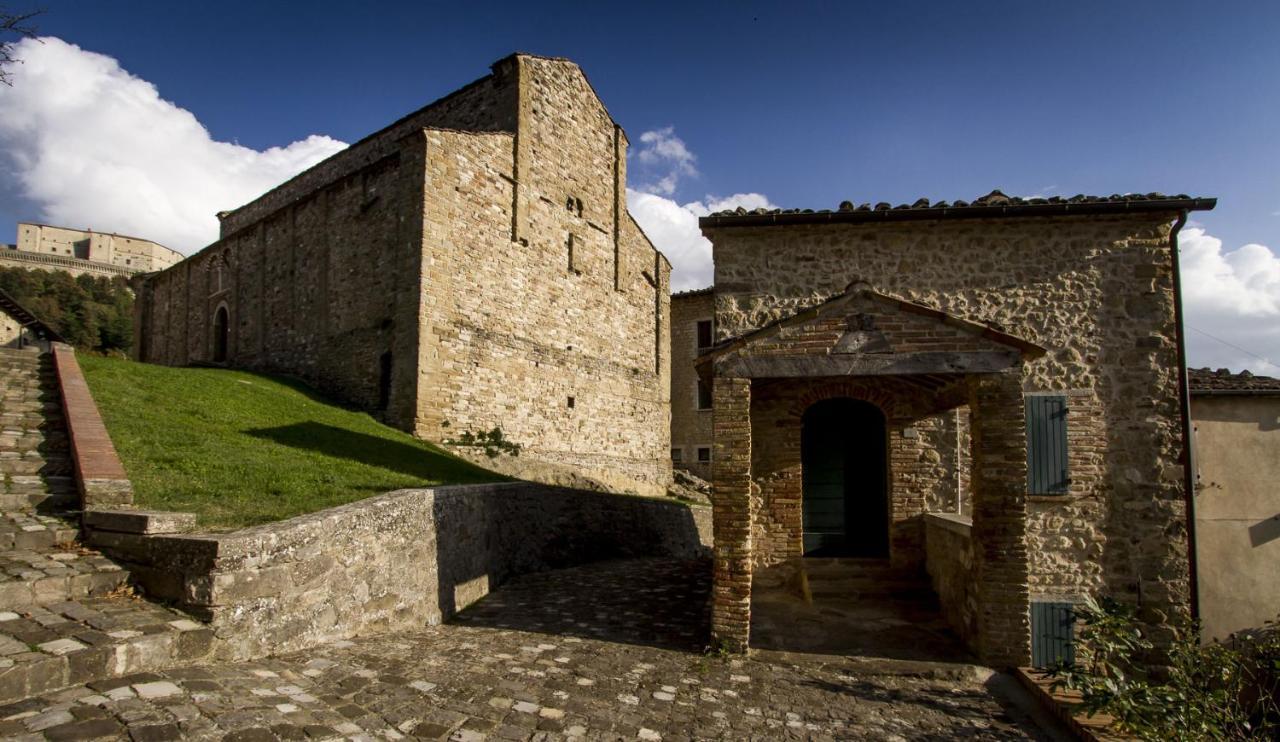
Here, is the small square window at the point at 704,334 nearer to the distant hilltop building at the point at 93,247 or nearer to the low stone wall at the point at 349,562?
the low stone wall at the point at 349,562

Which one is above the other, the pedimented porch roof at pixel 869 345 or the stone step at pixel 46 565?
the pedimented porch roof at pixel 869 345

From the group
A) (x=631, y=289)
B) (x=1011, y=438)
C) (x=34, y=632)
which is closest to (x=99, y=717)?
(x=34, y=632)

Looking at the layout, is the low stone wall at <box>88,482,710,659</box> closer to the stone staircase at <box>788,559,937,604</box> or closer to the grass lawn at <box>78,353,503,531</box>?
the grass lawn at <box>78,353,503,531</box>

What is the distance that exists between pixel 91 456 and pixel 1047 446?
1075 cm

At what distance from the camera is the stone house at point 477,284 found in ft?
53.0

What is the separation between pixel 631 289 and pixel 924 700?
17.9 meters

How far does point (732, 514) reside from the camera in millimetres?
6934

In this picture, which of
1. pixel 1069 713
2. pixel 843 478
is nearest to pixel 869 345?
pixel 843 478

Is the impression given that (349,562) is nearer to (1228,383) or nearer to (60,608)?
(60,608)

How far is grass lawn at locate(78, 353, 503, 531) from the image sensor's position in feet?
23.1

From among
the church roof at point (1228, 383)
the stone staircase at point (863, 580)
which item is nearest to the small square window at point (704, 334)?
the church roof at point (1228, 383)

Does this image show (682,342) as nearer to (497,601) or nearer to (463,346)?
(463,346)

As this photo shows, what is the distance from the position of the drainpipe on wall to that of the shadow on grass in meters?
10.7

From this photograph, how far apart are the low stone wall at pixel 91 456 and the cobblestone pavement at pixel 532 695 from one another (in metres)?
2.41
